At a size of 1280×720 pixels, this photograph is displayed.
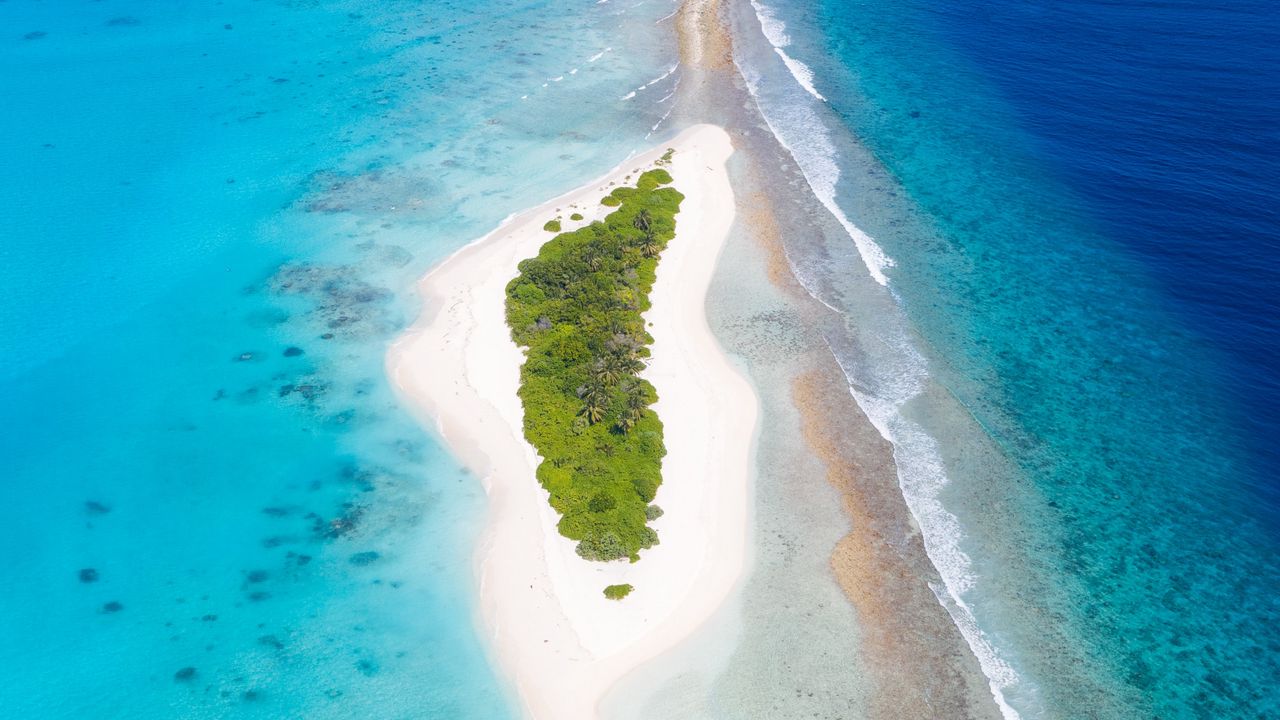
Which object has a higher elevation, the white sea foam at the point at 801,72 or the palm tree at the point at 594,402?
the white sea foam at the point at 801,72

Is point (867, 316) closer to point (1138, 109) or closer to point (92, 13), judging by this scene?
point (1138, 109)

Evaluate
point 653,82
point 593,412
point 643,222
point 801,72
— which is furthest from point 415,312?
point 801,72

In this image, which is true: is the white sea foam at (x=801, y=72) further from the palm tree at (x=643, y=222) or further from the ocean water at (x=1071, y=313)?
the palm tree at (x=643, y=222)

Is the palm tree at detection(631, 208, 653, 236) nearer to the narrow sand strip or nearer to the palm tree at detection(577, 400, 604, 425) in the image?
the narrow sand strip

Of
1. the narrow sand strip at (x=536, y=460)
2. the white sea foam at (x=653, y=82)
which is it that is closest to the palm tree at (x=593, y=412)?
the narrow sand strip at (x=536, y=460)

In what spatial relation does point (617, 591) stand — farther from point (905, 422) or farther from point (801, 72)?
point (801, 72)

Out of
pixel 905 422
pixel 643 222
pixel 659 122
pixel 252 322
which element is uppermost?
pixel 659 122
